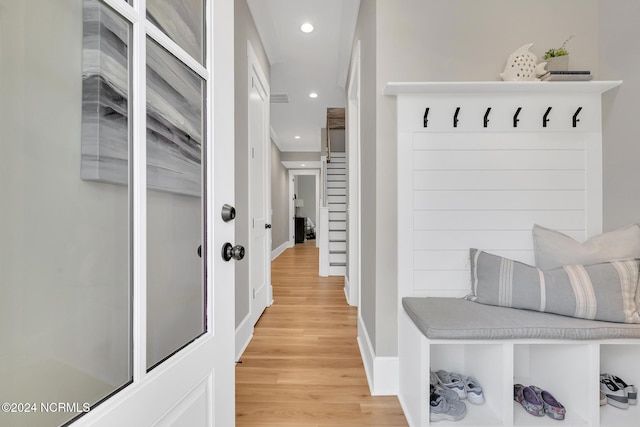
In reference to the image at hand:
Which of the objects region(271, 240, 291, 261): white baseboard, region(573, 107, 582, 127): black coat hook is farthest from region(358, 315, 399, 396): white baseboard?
region(271, 240, 291, 261): white baseboard

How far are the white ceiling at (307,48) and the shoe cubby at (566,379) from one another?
2.54 metres

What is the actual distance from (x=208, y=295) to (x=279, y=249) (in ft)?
18.7

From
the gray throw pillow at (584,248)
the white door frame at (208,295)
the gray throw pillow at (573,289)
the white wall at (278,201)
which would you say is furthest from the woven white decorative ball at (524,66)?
the white wall at (278,201)

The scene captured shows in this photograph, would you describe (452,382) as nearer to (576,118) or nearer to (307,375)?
(307,375)

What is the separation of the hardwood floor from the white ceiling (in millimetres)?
2611

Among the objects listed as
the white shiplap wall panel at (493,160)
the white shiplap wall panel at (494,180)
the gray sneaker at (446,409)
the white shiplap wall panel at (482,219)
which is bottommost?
the gray sneaker at (446,409)

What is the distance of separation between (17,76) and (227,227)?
564 millimetres

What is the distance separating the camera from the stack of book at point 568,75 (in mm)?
1407

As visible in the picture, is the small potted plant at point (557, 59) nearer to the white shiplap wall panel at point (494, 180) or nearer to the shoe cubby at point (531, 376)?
the white shiplap wall panel at point (494, 180)

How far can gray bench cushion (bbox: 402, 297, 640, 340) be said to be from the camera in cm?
111

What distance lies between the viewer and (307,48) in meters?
2.87

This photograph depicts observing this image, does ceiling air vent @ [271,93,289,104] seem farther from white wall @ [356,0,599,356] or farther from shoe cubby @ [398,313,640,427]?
shoe cubby @ [398,313,640,427]

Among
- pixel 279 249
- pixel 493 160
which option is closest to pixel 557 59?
pixel 493 160

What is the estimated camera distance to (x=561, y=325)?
1.12 meters
